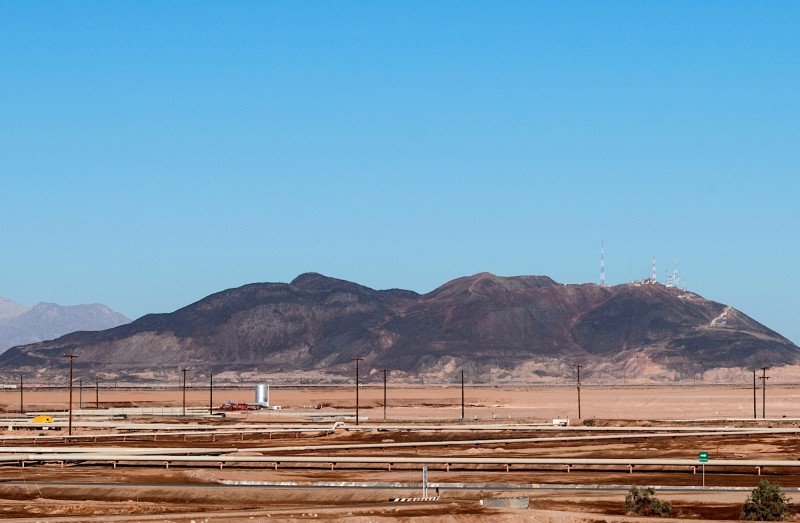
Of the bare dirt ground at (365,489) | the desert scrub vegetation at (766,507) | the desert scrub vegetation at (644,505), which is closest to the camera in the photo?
the desert scrub vegetation at (766,507)

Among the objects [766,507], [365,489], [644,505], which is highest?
[766,507]

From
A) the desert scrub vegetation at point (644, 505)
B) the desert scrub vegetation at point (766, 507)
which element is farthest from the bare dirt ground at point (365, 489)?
the desert scrub vegetation at point (766, 507)

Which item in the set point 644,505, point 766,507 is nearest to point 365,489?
point 644,505

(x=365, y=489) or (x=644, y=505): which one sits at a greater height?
(x=644, y=505)

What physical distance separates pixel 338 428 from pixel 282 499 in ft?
184

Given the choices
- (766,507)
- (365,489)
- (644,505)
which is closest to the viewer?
(766,507)

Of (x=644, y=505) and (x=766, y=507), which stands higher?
(x=766, y=507)

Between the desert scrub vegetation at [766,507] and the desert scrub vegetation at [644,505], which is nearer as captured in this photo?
the desert scrub vegetation at [766,507]

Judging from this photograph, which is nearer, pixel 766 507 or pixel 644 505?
pixel 766 507

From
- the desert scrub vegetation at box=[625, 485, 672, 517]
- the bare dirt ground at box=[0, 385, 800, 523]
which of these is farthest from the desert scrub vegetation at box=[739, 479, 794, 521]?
the desert scrub vegetation at box=[625, 485, 672, 517]

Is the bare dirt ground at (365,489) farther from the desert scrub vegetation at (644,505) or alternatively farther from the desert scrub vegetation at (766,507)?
the desert scrub vegetation at (766,507)

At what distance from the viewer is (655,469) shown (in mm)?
68125

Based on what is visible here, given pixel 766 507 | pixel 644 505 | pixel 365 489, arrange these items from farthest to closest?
pixel 365 489 → pixel 644 505 → pixel 766 507

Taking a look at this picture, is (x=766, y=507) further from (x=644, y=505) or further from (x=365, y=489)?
(x=365, y=489)
